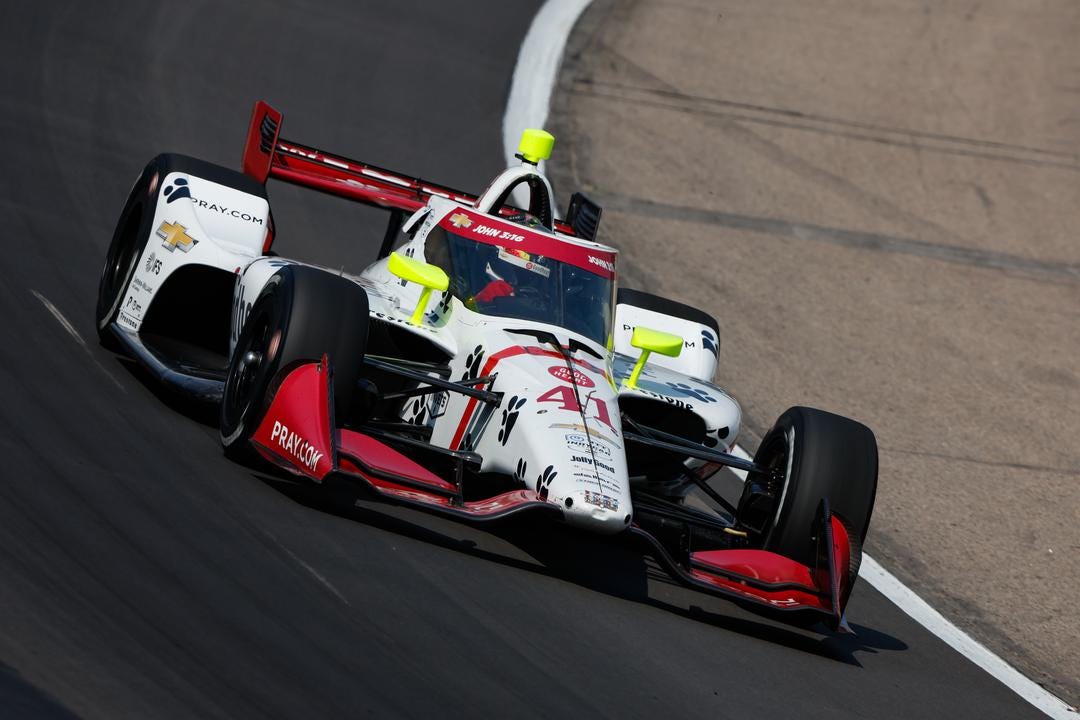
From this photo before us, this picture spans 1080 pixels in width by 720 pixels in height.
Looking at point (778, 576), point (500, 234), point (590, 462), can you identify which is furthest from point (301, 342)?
point (778, 576)

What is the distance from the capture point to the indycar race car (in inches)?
277

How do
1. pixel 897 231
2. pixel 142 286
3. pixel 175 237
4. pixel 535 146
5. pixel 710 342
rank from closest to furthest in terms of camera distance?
pixel 142 286, pixel 175 237, pixel 535 146, pixel 710 342, pixel 897 231

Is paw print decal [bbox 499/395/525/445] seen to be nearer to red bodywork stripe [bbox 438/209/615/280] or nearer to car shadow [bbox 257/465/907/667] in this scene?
car shadow [bbox 257/465/907/667]

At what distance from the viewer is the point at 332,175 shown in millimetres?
10133

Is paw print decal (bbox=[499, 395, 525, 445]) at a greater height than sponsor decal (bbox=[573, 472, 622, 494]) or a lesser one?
greater

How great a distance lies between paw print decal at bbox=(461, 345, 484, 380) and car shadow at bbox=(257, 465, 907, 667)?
2.29ft

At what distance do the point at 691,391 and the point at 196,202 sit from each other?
2.91 metres

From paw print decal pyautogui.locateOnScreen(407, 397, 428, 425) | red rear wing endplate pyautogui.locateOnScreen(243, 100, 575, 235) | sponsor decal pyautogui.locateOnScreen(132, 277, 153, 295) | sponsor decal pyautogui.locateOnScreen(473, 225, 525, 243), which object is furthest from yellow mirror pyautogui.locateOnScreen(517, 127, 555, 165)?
sponsor decal pyautogui.locateOnScreen(132, 277, 153, 295)

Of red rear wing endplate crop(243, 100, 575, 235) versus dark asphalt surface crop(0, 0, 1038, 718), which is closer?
dark asphalt surface crop(0, 0, 1038, 718)

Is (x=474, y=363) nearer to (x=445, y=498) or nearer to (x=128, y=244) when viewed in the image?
(x=445, y=498)

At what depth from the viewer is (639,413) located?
8750 mm

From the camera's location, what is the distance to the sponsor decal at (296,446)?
22.5ft

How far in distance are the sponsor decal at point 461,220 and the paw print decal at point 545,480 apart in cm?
197

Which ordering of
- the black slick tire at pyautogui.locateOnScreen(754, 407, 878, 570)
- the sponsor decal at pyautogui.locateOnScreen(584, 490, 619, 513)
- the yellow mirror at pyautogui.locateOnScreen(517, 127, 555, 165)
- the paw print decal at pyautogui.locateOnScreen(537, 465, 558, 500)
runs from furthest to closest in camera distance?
the yellow mirror at pyautogui.locateOnScreen(517, 127, 555, 165) < the black slick tire at pyautogui.locateOnScreen(754, 407, 878, 570) < the paw print decal at pyautogui.locateOnScreen(537, 465, 558, 500) < the sponsor decal at pyautogui.locateOnScreen(584, 490, 619, 513)
